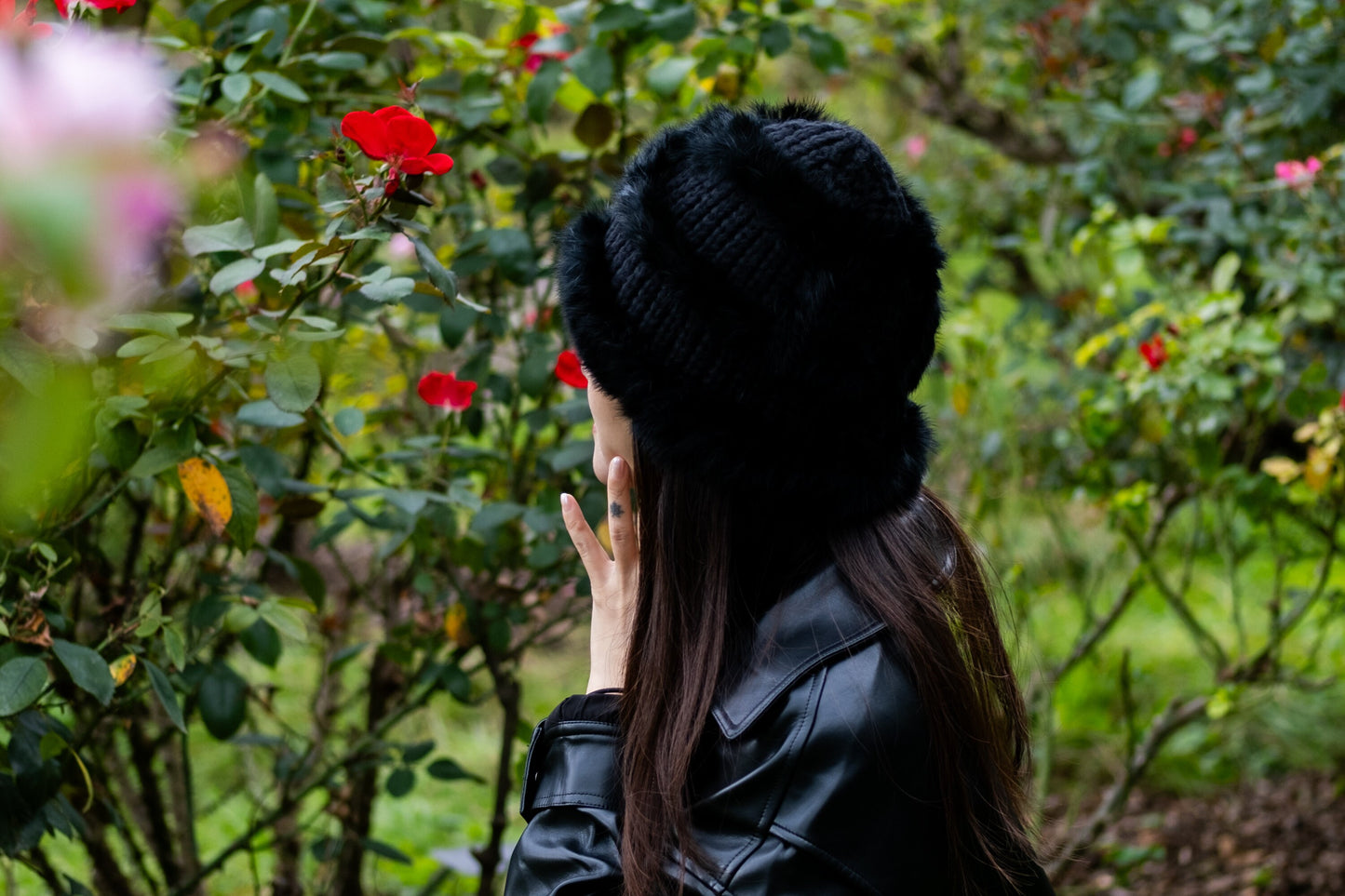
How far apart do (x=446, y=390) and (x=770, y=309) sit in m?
0.72

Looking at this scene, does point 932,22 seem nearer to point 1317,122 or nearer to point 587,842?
point 1317,122

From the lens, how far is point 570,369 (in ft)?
5.52

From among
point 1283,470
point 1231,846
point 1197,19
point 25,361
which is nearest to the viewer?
point 25,361

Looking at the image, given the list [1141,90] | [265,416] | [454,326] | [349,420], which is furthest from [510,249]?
[1141,90]

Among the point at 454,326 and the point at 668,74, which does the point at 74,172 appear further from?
the point at 668,74

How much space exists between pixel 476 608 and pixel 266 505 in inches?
24.3

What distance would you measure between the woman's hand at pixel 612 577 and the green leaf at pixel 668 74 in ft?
2.77

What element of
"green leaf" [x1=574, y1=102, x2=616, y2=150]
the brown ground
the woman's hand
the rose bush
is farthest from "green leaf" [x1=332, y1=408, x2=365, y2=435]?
the brown ground

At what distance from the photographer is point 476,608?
189cm

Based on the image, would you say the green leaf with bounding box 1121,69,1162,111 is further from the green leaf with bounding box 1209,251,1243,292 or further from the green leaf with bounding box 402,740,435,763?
the green leaf with bounding box 402,740,435,763

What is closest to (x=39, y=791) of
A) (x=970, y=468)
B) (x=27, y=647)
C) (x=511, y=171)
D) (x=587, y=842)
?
(x=27, y=647)

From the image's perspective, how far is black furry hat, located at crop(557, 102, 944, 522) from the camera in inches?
46.0

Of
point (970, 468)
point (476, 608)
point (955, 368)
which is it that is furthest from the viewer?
point (970, 468)

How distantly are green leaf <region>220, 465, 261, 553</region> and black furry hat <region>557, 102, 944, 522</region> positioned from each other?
0.50 meters
